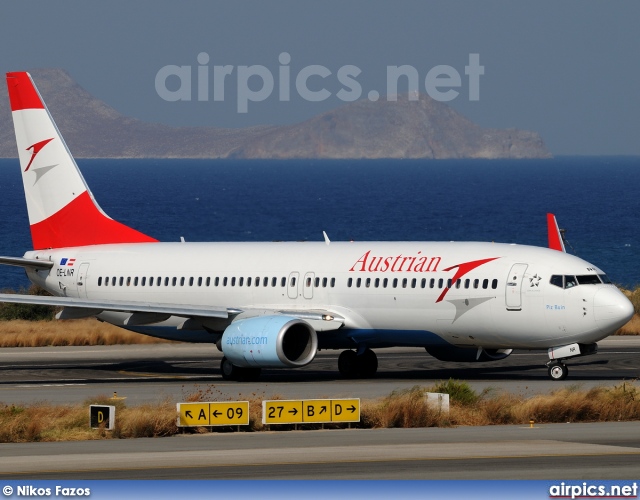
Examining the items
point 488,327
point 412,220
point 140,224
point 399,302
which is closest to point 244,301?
point 399,302

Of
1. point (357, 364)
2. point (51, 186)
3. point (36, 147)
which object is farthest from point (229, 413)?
point (36, 147)

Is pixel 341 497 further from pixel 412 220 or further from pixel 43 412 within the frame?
pixel 412 220

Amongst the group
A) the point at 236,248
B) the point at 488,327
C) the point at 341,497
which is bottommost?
the point at 341,497

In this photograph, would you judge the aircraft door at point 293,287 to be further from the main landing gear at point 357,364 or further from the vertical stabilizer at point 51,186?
the vertical stabilizer at point 51,186

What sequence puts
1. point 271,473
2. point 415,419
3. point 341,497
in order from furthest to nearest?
1. point 415,419
2. point 271,473
3. point 341,497

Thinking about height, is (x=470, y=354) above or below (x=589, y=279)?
below

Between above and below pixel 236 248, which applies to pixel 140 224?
above

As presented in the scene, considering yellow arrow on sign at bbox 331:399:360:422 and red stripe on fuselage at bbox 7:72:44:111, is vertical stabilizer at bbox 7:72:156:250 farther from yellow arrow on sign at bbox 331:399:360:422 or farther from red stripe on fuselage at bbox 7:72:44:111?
yellow arrow on sign at bbox 331:399:360:422

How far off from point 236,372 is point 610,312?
1120 cm

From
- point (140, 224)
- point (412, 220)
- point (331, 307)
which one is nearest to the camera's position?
point (331, 307)

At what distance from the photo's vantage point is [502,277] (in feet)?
127

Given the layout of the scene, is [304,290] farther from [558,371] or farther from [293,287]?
[558,371]

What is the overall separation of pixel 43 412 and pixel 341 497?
12011mm

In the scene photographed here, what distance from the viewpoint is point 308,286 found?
42094 mm
